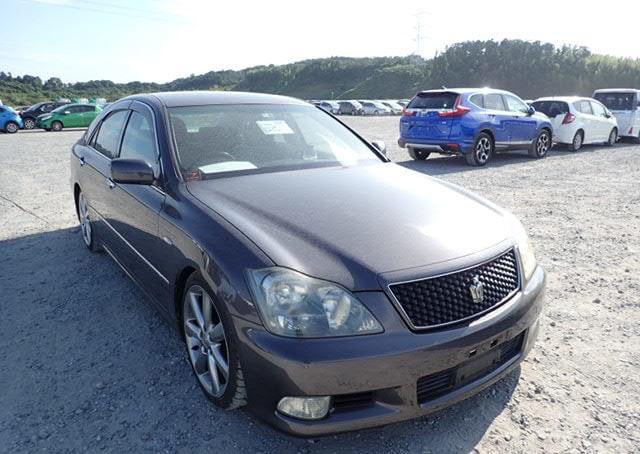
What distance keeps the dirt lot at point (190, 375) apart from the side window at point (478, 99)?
553cm

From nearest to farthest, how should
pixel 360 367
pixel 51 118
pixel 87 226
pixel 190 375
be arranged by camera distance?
pixel 360 367, pixel 190 375, pixel 87 226, pixel 51 118

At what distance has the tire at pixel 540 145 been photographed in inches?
→ 456

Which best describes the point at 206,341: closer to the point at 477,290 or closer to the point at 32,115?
the point at 477,290

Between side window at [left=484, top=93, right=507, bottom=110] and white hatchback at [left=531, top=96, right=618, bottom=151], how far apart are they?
310 cm

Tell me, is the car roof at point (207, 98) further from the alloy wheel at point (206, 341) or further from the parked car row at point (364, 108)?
the parked car row at point (364, 108)

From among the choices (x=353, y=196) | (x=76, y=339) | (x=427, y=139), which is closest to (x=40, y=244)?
(x=76, y=339)

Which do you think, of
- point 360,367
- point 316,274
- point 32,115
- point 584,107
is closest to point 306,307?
point 316,274

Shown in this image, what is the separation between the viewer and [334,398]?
76.2 inches

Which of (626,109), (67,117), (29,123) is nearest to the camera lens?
(626,109)

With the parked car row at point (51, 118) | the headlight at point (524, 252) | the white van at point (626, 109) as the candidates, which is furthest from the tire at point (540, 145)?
the parked car row at point (51, 118)

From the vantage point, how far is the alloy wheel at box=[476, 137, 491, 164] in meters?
10.3

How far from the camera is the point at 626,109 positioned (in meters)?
15.4

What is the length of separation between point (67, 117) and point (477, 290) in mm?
27420

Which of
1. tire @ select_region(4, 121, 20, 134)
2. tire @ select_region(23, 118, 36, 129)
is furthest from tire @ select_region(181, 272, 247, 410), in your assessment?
tire @ select_region(23, 118, 36, 129)
